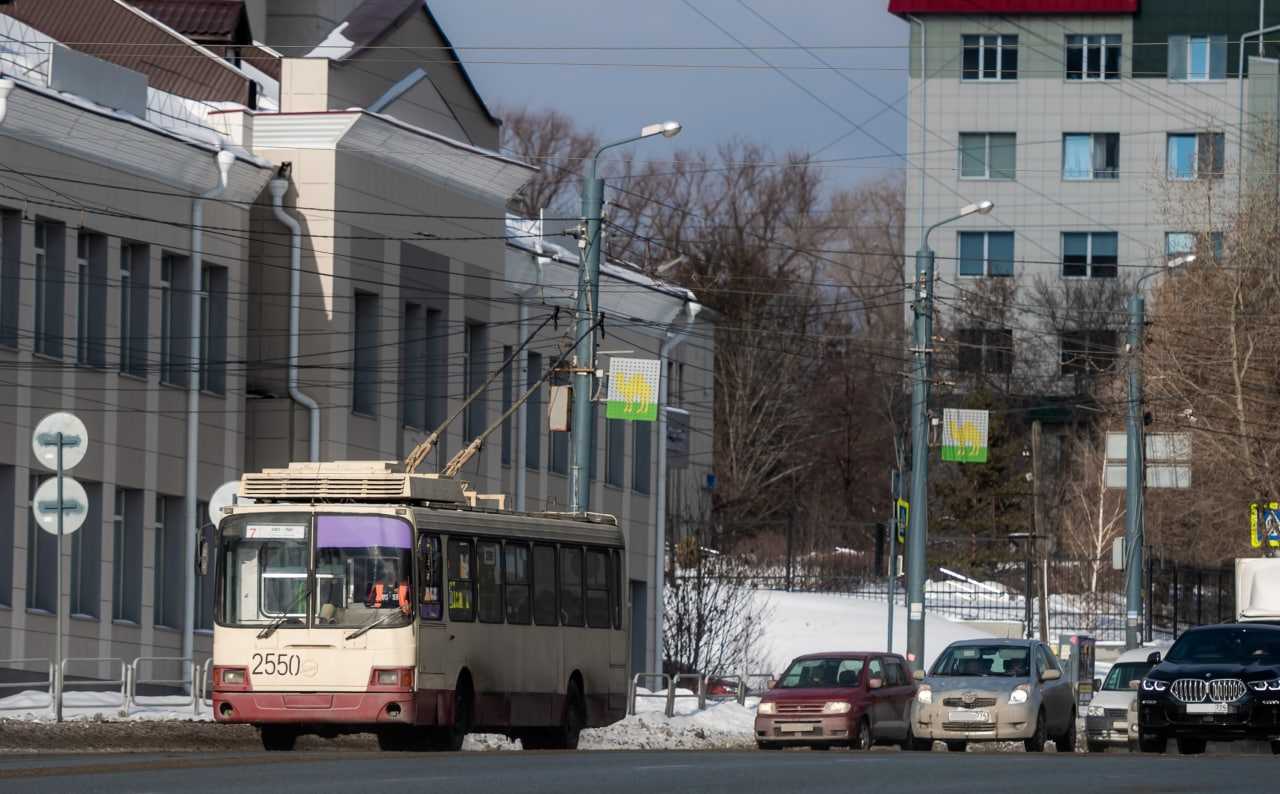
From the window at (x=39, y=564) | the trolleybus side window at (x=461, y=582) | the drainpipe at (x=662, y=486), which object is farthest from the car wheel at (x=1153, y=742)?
the drainpipe at (x=662, y=486)

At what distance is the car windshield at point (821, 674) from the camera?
32.0 metres

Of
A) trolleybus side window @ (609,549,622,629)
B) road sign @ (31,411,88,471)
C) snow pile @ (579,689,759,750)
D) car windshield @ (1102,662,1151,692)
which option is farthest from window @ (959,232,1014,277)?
road sign @ (31,411,88,471)

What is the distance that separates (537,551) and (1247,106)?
61.4 meters

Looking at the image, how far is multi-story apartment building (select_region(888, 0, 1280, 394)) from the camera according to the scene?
8388 cm

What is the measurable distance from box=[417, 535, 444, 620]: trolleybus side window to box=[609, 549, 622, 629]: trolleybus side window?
14.5ft

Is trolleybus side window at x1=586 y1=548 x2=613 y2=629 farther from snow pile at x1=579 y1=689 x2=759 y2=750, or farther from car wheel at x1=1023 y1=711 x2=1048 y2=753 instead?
car wheel at x1=1023 y1=711 x2=1048 y2=753

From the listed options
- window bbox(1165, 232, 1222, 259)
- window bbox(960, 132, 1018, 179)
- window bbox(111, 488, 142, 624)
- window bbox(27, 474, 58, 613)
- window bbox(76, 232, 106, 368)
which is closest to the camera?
window bbox(27, 474, 58, 613)

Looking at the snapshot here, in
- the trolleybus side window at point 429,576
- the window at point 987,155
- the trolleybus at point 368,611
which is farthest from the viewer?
the window at point 987,155

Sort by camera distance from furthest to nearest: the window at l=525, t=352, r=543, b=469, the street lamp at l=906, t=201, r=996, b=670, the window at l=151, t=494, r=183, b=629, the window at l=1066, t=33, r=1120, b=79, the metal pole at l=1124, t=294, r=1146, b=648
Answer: the window at l=1066, t=33, r=1120, b=79 → the window at l=525, t=352, r=543, b=469 → the metal pole at l=1124, t=294, r=1146, b=648 → the street lamp at l=906, t=201, r=996, b=670 → the window at l=151, t=494, r=183, b=629

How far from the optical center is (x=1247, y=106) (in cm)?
8356

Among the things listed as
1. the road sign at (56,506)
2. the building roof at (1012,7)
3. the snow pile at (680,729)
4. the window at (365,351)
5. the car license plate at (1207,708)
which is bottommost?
the snow pile at (680,729)

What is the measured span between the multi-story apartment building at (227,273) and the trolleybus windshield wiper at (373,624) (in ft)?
29.7

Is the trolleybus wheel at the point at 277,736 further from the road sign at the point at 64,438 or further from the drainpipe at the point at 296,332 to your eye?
the drainpipe at the point at 296,332

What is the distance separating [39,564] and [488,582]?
30.2 ft
